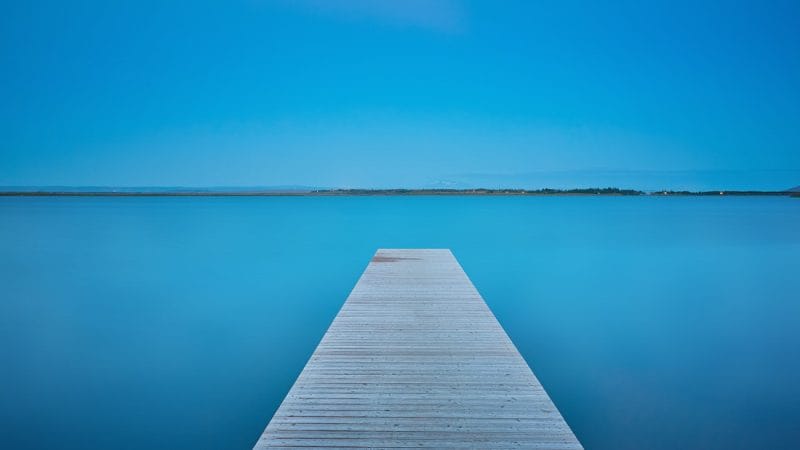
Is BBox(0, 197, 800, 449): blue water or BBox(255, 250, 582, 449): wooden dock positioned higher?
BBox(255, 250, 582, 449): wooden dock

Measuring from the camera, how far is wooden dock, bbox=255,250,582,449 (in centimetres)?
351

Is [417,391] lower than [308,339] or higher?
higher

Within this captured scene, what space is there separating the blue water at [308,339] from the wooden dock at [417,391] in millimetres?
1274

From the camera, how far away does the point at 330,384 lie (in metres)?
4.36

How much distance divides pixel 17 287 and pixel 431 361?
43.6 ft

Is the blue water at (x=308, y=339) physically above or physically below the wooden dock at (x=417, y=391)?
below

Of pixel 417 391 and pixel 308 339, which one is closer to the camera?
pixel 417 391

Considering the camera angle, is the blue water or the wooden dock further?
the blue water

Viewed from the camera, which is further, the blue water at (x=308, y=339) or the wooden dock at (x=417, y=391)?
the blue water at (x=308, y=339)

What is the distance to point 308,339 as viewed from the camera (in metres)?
8.23

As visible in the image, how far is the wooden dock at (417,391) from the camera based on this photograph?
3512 millimetres

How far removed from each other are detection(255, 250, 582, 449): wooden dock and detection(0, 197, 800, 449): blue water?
4.18 ft

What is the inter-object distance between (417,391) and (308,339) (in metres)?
4.48

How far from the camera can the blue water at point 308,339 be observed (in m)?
5.11
